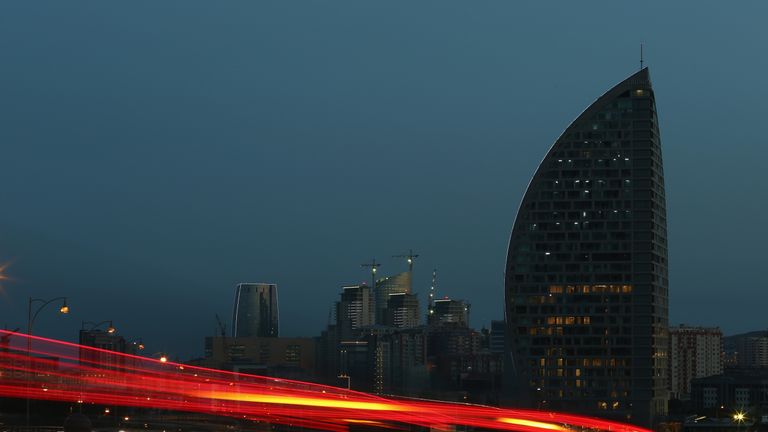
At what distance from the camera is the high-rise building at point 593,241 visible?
165m

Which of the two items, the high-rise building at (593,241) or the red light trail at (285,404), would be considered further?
the high-rise building at (593,241)

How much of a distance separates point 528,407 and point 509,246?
22.2m

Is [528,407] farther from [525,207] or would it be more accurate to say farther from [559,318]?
[525,207]

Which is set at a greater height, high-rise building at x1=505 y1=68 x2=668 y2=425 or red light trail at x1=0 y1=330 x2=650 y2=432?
high-rise building at x1=505 y1=68 x2=668 y2=425

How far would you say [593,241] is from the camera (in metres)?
166

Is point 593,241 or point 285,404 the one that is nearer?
point 285,404

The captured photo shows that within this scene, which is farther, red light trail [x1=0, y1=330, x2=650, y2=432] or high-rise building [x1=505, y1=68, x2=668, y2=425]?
high-rise building [x1=505, y1=68, x2=668, y2=425]

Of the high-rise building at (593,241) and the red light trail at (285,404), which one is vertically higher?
the high-rise building at (593,241)

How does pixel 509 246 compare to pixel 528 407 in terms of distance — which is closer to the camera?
pixel 528 407

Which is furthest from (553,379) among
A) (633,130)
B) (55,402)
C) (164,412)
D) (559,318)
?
(55,402)

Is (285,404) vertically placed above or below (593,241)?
below

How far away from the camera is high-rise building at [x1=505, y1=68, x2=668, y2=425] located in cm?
16525

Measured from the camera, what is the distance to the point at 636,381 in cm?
16212

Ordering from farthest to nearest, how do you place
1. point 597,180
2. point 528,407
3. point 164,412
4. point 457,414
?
point 597,180 → point 528,407 → point 164,412 → point 457,414
